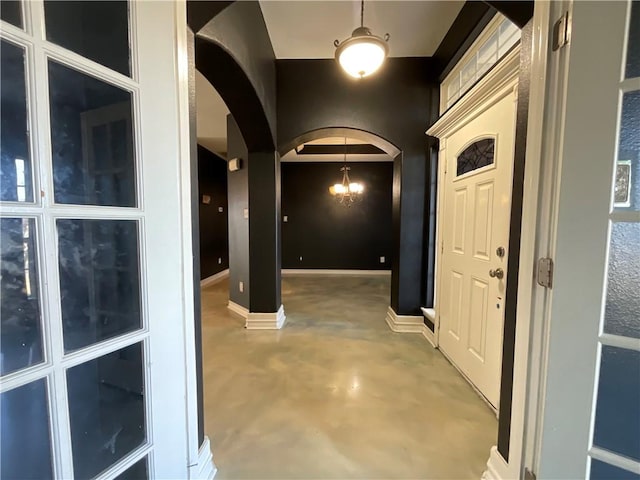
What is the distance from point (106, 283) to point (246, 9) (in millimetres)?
2182

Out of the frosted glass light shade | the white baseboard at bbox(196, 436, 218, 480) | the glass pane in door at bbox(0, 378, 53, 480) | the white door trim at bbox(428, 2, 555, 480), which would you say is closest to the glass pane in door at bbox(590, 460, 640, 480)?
the white door trim at bbox(428, 2, 555, 480)

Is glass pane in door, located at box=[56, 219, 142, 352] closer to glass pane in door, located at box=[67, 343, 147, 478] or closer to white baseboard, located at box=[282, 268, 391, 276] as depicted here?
glass pane in door, located at box=[67, 343, 147, 478]

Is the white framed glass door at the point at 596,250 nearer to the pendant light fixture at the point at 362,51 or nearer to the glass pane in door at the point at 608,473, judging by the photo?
the glass pane in door at the point at 608,473

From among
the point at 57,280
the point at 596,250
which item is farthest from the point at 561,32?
the point at 57,280

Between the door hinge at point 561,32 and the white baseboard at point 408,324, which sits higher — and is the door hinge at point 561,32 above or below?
above

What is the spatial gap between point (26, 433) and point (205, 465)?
2.92ft

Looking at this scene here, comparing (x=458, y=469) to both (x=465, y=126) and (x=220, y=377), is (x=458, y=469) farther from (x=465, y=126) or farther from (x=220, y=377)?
(x=465, y=126)

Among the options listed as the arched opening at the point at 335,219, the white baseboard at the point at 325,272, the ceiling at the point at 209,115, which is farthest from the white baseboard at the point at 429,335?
the white baseboard at the point at 325,272

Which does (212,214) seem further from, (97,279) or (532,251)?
(532,251)

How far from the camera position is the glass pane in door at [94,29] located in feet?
2.40

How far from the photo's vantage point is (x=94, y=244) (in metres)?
0.84

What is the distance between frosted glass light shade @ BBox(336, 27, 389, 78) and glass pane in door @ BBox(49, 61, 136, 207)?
57.7 inches

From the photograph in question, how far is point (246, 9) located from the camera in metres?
2.09

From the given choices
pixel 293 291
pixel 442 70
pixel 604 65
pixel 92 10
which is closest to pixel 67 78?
pixel 92 10
